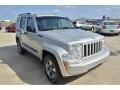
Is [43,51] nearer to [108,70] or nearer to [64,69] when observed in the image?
[64,69]

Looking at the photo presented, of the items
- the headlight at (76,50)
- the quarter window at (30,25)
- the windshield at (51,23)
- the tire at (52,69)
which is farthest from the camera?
the quarter window at (30,25)

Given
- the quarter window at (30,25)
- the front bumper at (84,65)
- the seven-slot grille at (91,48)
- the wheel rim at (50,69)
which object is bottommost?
the wheel rim at (50,69)

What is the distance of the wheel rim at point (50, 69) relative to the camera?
5117 millimetres

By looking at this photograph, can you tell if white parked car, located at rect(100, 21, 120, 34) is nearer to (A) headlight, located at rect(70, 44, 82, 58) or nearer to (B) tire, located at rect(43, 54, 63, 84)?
(B) tire, located at rect(43, 54, 63, 84)

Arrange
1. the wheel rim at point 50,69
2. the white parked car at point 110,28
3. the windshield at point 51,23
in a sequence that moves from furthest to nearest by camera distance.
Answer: the white parked car at point 110,28 → the windshield at point 51,23 → the wheel rim at point 50,69

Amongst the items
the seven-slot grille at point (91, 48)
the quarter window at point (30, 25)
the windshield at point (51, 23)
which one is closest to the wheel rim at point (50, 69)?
the seven-slot grille at point (91, 48)

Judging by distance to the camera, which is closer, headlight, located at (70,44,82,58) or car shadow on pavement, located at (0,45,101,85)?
headlight, located at (70,44,82,58)

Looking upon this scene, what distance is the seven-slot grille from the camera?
495 centimetres

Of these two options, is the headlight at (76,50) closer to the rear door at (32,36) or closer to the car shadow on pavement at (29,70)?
the car shadow on pavement at (29,70)

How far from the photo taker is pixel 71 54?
4.77 metres

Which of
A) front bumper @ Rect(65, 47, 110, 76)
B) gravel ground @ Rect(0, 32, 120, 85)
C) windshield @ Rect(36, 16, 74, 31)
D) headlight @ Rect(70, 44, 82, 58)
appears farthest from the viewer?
windshield @ Rect(36, 16, 74, 31)

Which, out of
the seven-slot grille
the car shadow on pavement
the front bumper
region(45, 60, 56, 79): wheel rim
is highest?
the seven-slot grille

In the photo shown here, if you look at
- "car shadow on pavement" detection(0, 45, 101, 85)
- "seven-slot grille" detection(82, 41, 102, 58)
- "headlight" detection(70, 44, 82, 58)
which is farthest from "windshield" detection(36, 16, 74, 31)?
"headlight" detection(70, 44, 82, 58)

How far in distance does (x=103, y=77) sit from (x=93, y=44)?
111 cm
